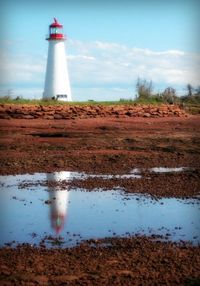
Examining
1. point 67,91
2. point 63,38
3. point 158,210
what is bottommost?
point 158,210

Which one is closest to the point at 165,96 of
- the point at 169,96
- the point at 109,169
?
the point at 169,96

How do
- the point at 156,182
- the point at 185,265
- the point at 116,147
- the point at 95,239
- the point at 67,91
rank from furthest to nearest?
the point at 67,91 < the point at 116,147 < the point at 156,182 < the point at 95,239 < the point at 185,265

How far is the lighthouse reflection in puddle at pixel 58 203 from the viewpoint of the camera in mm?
8383

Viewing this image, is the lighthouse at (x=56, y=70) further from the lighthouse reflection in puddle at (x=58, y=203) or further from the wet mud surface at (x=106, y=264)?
the wet mud surface at (x=106, y=264)

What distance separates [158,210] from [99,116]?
19.6 m

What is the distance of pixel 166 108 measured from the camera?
3172 cm

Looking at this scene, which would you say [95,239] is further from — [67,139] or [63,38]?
[63,38]

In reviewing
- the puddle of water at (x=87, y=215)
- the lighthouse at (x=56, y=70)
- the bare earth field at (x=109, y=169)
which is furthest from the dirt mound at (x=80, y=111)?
the puddle of water at (x=87, y=215)

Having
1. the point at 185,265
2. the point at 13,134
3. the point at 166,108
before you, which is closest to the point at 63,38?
the point at 166,108

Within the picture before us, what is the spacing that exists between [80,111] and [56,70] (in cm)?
1043

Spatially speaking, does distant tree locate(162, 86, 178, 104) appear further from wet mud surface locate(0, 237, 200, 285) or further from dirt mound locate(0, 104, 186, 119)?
wet mud surface locate(0, 237, 200, 285)

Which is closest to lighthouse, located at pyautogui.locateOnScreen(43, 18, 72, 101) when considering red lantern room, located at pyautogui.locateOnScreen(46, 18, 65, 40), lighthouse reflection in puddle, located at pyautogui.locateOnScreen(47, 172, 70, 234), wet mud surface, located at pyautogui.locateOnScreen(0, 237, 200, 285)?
red lantern room, located at pyautogui.locateOnScreen(46, 18, 65, 40)

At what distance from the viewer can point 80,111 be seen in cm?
2862

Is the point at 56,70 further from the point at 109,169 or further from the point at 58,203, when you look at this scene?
the point at 58,203
